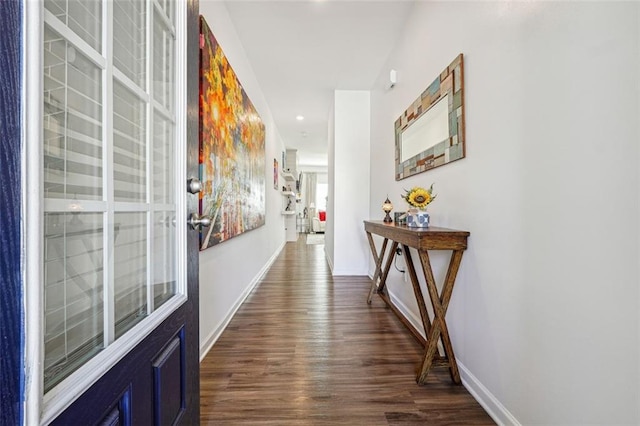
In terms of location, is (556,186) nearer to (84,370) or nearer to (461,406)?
(461,406)

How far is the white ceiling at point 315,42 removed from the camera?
2.36 metres

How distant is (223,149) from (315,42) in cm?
158

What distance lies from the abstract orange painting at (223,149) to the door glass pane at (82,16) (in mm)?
1053

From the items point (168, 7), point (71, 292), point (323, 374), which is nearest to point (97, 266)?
point (71, 292)

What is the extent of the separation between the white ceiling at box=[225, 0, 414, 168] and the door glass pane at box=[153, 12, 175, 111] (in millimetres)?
1775

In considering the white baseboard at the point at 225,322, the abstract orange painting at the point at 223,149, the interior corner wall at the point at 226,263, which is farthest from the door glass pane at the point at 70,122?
the white baseboard at the point at 225,322

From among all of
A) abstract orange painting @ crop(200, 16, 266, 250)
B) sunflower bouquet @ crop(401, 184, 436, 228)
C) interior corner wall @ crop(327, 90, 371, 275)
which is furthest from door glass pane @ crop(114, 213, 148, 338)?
interior corner wall @ crop(327, 90, 371, 275)

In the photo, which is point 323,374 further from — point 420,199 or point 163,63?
point 163,63

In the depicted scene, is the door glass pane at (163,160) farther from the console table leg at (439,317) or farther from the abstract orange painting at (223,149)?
the console table leg at (439,317)

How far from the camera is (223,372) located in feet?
5.57

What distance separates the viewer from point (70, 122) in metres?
0.59

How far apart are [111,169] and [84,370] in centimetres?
44

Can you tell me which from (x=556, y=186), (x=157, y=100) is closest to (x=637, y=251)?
(x=556, y=186)

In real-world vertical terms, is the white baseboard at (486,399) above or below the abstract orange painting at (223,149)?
below
